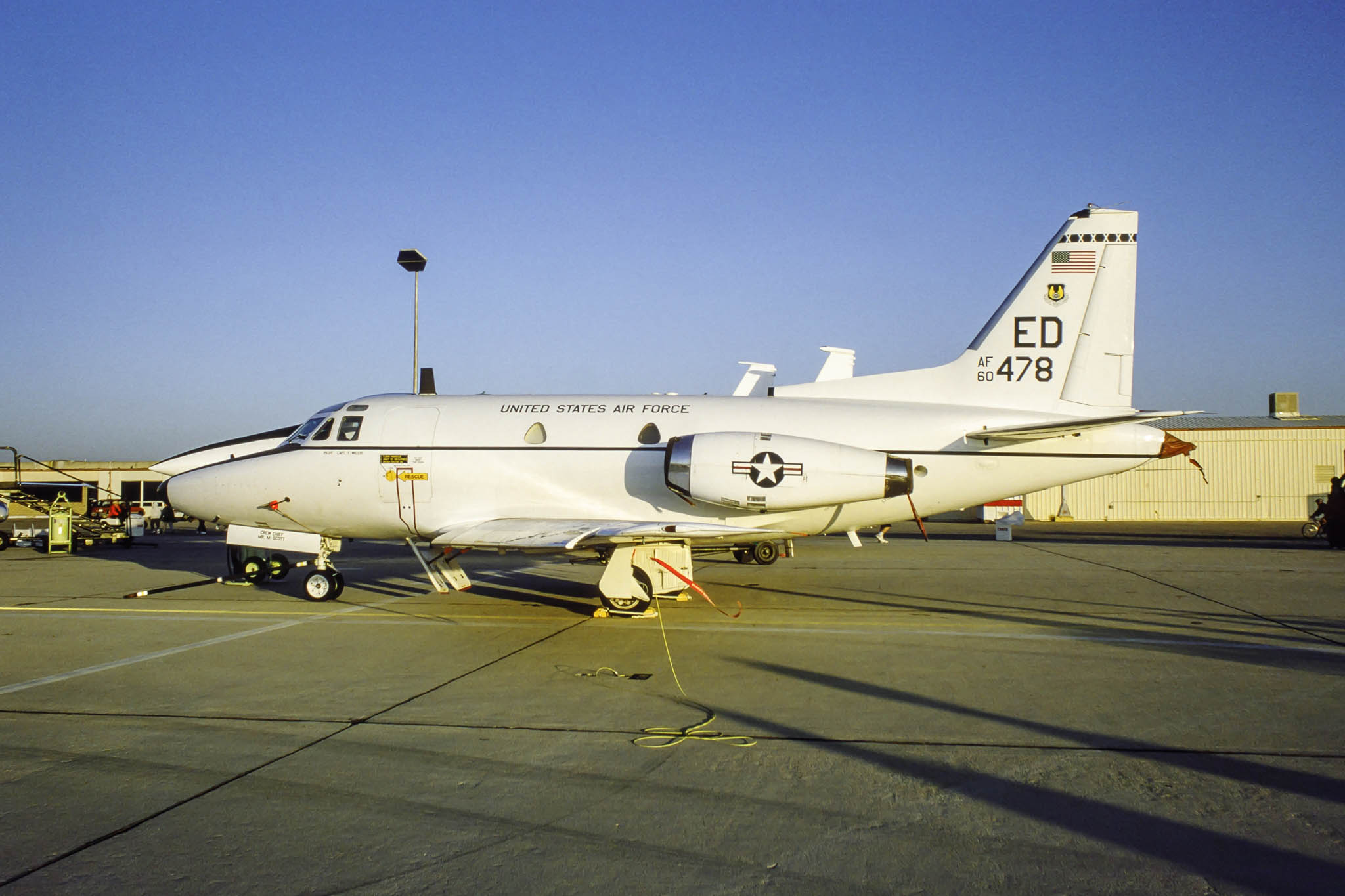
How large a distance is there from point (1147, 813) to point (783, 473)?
24.9 ft

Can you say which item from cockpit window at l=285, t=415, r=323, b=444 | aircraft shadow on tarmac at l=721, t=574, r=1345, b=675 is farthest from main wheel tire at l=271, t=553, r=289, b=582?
aircraft shadow on tarmac at l=721, t=574, r=1345, b=675

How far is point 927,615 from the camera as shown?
1331 cm

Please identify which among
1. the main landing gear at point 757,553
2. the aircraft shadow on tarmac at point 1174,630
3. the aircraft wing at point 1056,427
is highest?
the aircraft wing at point 1056,427

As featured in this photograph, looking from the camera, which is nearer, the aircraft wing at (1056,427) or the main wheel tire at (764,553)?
the aircraft wing at (1056,427)

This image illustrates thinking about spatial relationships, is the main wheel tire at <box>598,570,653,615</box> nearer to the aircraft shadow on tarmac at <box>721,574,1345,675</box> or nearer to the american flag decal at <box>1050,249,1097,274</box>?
the aircraft shadow on tarmac at <box>721,574,1345,675</box>

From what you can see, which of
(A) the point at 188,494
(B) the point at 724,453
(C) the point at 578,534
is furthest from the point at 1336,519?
(A) the point at 188,494

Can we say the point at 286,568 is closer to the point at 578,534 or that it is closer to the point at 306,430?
the point at 306,430

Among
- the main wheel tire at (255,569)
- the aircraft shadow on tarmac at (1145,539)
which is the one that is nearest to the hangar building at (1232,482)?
the aircraft shadow on tarmac at (1145,539)

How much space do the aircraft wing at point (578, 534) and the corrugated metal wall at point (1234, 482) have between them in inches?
1563

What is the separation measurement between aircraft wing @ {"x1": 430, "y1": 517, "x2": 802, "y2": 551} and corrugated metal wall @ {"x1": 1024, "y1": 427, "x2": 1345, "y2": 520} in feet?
130

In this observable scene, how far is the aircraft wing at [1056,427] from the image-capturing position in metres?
12.6

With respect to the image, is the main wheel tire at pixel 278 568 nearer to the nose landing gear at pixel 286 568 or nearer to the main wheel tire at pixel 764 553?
the nose landing gear at pixel 286 568

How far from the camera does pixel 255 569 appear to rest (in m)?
17.8

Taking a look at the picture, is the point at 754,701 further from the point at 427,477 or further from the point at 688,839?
the point at 427,477
